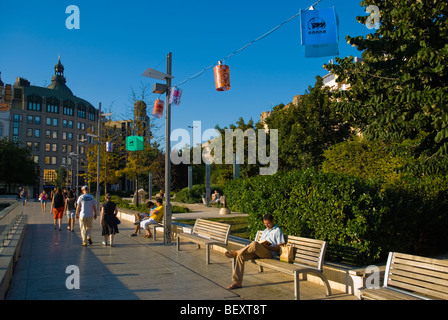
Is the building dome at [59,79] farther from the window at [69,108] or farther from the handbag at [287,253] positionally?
the handbag at [287,253]

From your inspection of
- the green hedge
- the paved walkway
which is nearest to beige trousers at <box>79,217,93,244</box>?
the paved walkway

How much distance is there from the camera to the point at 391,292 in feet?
14.3

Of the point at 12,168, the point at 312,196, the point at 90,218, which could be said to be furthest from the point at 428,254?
the point at 12,168

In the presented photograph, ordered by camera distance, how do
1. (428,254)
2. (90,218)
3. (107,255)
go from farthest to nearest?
(90,218) → (107,255) → (428,254)

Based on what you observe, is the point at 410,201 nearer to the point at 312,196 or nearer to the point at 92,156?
the point at 312,196

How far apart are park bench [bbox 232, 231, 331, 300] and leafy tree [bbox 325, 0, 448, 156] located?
2.32 meters

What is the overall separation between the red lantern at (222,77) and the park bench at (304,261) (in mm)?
5704

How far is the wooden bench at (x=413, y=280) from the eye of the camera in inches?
162

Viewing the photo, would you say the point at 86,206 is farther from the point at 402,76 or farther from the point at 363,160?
the point at 363,160

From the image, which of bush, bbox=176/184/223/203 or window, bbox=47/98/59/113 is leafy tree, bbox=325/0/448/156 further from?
window, bbox=47/98/59/113

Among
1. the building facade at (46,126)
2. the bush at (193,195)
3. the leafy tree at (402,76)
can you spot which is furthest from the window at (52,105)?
the leafy tree at (402,76)

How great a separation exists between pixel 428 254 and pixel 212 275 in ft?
16.1

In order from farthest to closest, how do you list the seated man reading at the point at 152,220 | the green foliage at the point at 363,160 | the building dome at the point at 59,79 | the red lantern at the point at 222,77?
1. the building dome at the point at 59,79
2. the green foliage at the point at 363,160
3. the seated man reading at the point at 152,220
4. the red lantern at the point at 222,77

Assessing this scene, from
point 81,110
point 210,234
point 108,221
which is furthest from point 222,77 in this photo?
point 81,110
